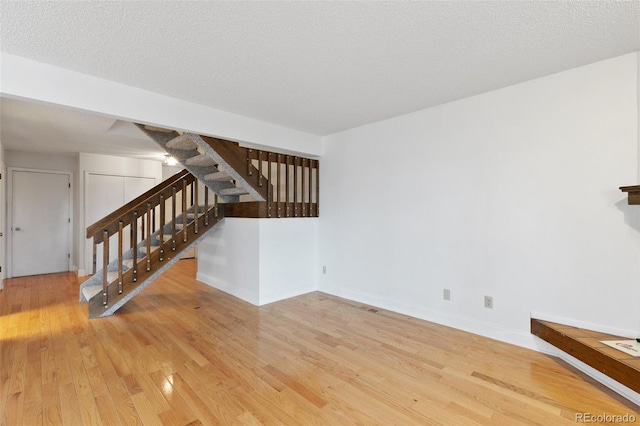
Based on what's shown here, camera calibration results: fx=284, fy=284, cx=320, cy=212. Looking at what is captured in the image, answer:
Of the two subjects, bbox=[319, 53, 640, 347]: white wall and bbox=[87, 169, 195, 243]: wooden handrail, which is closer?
bbox=[319, 53, 640, 347]: white wall

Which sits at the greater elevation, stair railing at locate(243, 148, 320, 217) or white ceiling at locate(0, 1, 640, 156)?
white ceiling at locate(0, 1, 640, 156)

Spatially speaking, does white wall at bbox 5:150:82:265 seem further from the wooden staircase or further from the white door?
the wooden staircase

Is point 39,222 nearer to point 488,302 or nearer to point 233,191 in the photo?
point 233,191

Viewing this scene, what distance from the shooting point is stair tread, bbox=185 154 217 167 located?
3694 mm

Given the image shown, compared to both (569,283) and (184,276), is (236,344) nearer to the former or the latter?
(569,283)

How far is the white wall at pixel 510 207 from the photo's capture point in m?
2.20

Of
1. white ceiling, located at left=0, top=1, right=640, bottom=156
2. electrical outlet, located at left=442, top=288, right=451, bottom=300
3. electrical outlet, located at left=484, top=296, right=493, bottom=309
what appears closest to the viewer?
white ceiling, located at left=0, top=1, right=640, bottom=156

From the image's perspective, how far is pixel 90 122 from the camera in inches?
141

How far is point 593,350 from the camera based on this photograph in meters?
1.97

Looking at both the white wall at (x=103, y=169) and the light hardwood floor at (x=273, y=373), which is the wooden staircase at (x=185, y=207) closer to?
the light hardwood floor at (x=273, y=373)

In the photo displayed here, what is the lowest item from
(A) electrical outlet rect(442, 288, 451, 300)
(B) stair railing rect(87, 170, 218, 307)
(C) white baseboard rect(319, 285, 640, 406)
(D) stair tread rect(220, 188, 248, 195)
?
(C) white baseboard rect(319, 285, 640, 406)

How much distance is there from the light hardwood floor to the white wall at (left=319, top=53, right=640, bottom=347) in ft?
1.49

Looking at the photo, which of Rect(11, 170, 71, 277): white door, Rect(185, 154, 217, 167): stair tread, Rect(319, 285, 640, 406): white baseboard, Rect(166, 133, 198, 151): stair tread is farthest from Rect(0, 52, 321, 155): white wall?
Rect(11, 170, 71, 277): white door

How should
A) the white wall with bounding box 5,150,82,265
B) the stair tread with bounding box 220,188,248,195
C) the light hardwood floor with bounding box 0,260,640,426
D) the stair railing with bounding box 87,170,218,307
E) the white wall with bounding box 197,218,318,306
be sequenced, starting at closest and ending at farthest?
the light hardwood floor with bounding box 0,260,640,426 → the stair railing with bounding box 87,170,218,307 → the white wall with bounding box 197,218,318,306 → the stair tread with bounding box 220,188,248,195 → the white wall with bounding box 5,150,82,265
